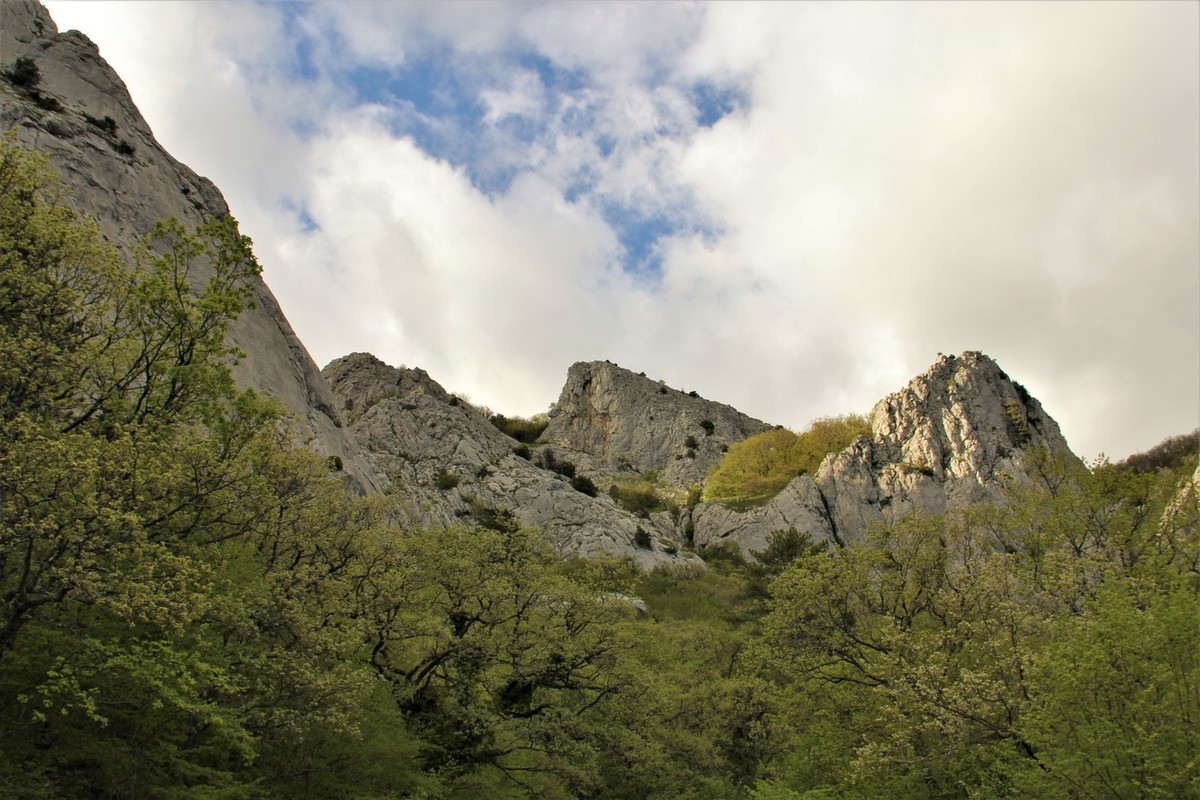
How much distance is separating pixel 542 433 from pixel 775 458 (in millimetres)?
47520

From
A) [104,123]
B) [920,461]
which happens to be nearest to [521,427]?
[920,461]

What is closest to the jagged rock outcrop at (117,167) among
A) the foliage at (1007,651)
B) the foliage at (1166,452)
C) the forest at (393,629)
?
the forest at (393,629)

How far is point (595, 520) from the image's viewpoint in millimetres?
76000

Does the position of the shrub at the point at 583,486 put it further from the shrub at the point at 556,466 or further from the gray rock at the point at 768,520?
the gray rock at the point at 768,520

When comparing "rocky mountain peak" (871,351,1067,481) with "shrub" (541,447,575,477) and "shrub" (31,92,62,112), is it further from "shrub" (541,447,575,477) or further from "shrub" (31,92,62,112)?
"shrub" (31,92,62,112)

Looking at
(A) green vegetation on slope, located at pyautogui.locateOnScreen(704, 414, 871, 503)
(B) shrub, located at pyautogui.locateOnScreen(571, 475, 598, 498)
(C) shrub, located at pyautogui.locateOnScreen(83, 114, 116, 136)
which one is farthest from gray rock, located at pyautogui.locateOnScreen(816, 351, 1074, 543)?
(C) shrub, located at pyautogui.locateOnScreen(83, 114, 116, 136)

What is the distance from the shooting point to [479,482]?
7975 cm

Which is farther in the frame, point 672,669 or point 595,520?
point 595,520

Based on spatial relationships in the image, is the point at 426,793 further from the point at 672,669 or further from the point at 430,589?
the point at 672,669

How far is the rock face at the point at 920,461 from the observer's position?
83500 mm

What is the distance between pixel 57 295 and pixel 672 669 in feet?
112

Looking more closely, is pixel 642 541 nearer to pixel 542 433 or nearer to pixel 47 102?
pixel 47 102

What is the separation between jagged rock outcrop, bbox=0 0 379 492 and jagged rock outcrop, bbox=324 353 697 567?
1713 cm

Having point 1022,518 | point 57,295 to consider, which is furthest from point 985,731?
point 57,295
